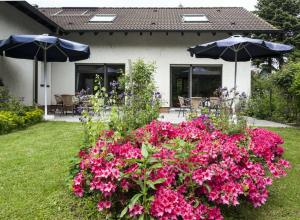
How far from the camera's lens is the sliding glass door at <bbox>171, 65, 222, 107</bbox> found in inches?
595

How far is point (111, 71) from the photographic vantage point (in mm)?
15312

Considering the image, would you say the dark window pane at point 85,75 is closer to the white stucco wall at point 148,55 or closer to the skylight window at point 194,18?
the white stucco wall at point 148,55

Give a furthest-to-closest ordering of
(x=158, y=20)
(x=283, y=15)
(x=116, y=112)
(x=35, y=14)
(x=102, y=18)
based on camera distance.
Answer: (x=283, y=15)
(x=102, y=18)
(x=158, y=20)
(x=35, y=14)
(x=116, y=112)

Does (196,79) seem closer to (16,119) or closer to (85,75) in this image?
(85,75)

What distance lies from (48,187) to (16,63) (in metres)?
8.73

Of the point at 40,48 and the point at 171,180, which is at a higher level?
the point at 40,48

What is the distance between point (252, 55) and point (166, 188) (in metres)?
8.85

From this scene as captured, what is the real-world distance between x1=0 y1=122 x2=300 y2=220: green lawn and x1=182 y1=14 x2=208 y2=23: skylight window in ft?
32.3

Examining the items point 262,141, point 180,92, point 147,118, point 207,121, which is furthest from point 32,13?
point 262,141

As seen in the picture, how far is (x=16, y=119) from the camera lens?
8.47 metres

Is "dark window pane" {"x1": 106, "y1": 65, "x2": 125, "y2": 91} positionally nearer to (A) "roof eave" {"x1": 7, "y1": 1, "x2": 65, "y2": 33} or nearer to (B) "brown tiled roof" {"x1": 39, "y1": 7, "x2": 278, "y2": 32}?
(B) "brown tiled roof" {"x1": 39, "y1": 7, "x2": 278, "y2": 32}

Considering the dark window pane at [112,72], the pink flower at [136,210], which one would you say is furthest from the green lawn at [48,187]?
the dark window pane at [112,72]

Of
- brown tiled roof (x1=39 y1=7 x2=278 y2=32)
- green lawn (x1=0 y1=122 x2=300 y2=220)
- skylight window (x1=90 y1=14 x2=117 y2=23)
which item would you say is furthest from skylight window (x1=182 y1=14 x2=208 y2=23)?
green lawn (x1=0 y1=122 x2=300 y2=220)

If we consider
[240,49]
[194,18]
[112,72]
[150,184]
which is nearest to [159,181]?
[150,184]
